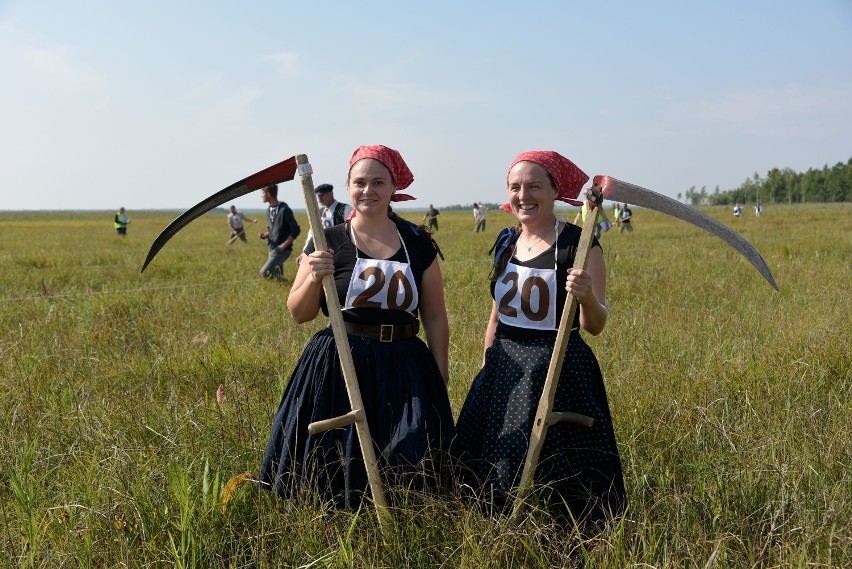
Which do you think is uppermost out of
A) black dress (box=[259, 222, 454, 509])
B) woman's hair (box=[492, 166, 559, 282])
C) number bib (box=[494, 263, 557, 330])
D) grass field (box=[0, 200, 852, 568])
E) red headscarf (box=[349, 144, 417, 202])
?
red headscarf (box=[349, 144, 417, 202])

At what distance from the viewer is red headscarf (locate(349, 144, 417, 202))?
2689 mm

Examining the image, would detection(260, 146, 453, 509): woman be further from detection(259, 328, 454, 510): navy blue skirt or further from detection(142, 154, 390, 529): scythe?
detection(142, 154, 390, 529): scythe

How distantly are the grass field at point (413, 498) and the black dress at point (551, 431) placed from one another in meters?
0.12

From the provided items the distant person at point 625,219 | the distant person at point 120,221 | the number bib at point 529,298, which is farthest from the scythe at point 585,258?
the distant person at point 120,221

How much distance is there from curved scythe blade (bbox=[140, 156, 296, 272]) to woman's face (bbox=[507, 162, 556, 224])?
810mm

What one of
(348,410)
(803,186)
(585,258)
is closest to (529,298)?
(585,258)

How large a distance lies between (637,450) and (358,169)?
1.80 meters

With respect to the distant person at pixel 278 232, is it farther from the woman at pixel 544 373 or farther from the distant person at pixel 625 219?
the distant person at pixel 625 219

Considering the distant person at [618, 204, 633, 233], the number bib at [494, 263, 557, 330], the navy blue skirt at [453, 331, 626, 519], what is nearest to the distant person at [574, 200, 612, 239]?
the number bib at [494, 263, 557, 330]

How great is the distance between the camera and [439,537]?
2.46 meters

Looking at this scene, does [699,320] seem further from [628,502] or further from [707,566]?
[707,566]

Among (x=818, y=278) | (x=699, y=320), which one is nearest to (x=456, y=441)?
(x=699, y=320)

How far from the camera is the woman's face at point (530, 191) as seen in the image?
261 centimetres

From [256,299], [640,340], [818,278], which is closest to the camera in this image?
[640,340]
